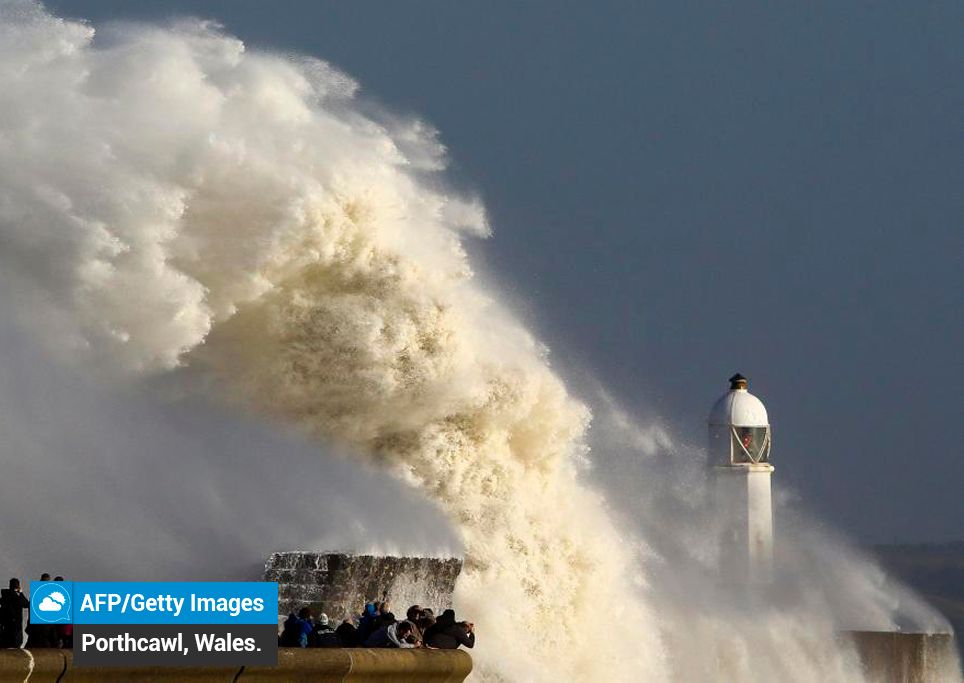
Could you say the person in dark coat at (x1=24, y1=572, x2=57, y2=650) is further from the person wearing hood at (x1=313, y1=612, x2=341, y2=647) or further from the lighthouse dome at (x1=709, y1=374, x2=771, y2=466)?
the lighthouse dome at (x1=709, y1=374, x2=771, y2=466)

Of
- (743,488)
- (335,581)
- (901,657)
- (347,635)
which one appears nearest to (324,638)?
(347,635)

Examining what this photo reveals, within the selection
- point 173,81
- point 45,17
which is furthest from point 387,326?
point 45,17

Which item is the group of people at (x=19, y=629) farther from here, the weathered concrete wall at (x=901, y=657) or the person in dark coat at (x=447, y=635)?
the weathered concrete wall at (x=901, y=657)

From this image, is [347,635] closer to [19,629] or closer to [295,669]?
[295,669]

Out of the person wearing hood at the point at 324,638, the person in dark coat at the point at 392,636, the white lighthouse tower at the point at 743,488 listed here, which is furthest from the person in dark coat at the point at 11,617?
the white lighthouse tower at the point at 743,488

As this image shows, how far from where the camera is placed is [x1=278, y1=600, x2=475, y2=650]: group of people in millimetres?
13234

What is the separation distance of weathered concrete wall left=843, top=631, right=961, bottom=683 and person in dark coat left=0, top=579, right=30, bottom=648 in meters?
17.2

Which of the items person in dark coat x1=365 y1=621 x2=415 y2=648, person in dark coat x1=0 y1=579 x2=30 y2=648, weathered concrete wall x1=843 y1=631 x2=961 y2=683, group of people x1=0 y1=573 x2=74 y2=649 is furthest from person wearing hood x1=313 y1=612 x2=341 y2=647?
weathered concrete wall x1=843 y1=631 x2=961 y2=683

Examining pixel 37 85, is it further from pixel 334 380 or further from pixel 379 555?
pixel 379 555

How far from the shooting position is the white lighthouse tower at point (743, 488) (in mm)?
27281

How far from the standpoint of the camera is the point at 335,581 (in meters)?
17.2

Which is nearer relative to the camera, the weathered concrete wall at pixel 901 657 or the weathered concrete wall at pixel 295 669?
the weathered concrete wall at pixel 295 669

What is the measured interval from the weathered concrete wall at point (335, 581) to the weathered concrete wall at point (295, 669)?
3722 mm

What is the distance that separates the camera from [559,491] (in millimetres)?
23094
